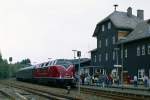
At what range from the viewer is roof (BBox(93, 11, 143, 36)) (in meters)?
66.6

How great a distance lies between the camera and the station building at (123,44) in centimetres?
5681

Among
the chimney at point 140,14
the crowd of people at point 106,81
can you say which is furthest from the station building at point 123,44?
the crowd of people at point 106,81

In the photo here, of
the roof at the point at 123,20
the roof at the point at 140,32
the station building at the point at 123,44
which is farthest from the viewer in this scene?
the roof at the point at 123,20

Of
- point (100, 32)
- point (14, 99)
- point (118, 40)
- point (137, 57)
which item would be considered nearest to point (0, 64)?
point (100, 32)

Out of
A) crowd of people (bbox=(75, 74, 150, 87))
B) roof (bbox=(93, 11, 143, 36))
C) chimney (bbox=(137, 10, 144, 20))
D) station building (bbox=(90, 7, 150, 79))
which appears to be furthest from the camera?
chimney (bbox=(137, 10, 144, 20))

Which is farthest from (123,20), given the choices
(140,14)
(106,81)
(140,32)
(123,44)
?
(106,81)

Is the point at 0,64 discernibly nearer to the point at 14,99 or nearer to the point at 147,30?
the point at 147,30

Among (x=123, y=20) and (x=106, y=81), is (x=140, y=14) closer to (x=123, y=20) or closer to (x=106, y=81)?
(x=123, y=20)

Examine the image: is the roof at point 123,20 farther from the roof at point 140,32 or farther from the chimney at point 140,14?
the roof at point 140,32

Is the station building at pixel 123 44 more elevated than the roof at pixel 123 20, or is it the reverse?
the roof at pixel 123 20

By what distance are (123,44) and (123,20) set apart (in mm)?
6668

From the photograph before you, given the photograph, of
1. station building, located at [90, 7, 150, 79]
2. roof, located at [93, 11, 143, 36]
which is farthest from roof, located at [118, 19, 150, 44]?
roof, located at [93, 11, 143, 36]

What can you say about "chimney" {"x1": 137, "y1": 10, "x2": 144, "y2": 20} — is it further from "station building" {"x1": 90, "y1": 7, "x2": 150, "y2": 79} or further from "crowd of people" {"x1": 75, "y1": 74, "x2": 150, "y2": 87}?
"crowd of people" {"x1": 75, "y1": 74, "x2": 150, "y2": 87}

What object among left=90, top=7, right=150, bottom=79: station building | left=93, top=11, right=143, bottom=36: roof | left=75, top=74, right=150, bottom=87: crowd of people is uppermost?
left=93, top=11, right=143, bottom=36: roof
